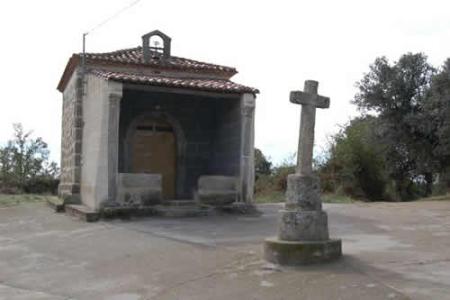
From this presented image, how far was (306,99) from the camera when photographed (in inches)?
297

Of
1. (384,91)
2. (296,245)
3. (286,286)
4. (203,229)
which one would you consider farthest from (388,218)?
(384,91)

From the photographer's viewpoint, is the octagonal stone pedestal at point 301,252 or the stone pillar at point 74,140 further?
the stone pillar at point 74,140

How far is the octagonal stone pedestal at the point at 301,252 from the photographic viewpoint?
6.91 m

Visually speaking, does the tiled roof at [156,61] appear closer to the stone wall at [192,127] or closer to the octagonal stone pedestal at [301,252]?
the stone wall at [192,127]

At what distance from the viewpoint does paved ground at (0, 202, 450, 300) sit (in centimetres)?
611

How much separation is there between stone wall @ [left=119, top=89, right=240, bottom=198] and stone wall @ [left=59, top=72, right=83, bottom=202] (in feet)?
4.10

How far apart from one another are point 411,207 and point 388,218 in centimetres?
279

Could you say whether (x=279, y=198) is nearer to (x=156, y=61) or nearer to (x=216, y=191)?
(x=156, y=61)

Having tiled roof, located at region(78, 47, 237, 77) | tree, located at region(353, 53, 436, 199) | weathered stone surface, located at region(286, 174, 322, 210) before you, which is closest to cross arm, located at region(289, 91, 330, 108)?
weathered stone surface, located at region(286, 174, 322, 210)

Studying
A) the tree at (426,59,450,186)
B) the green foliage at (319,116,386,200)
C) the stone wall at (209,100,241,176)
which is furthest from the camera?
the green foliage at (319,116,386,200)

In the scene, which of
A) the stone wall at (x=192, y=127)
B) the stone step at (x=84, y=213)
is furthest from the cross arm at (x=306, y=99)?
the stone wall at (x=192, y=127)

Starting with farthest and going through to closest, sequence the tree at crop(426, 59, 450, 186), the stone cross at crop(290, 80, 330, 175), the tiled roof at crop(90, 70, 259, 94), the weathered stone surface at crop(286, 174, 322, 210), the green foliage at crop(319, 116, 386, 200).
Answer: the green foliage at crop(319, 116, 386, 200) < the tree at crop(426, 59, 450, 186) < the tiled roof at crop(90, 70, 259, 94) < the stone cross at crop(290, 80, 330, 175) < the weathered stone surface at crop(286, 174, 322, 210)

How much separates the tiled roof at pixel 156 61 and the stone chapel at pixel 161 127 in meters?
0.03

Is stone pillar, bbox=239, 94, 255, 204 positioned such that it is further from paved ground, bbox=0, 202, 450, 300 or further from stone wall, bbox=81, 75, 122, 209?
stone wall, bbox=81, 75, 122, 209
